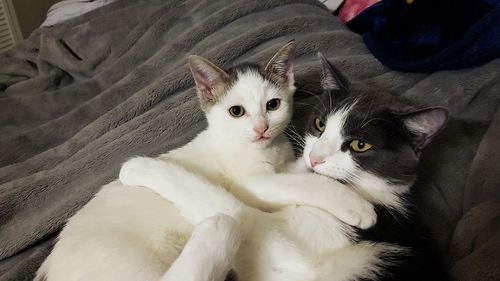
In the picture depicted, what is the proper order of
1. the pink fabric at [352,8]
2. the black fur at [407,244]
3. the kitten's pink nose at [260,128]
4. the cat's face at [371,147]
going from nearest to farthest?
the black fur at [407,244], the cat's face at [371,147], the kitten's pink nose at [260,128], the pink fabric at [352,8]

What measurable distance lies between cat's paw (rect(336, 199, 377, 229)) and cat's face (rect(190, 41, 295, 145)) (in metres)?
0.31

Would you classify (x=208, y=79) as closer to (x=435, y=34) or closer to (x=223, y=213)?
(x=223, y=213)

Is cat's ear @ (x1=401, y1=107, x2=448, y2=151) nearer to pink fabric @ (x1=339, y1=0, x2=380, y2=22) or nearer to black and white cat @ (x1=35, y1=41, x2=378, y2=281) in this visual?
black and white cat @ (x1=35, y1=41, x2=378, y2=281)

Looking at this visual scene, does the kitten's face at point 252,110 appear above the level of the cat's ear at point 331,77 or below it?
below

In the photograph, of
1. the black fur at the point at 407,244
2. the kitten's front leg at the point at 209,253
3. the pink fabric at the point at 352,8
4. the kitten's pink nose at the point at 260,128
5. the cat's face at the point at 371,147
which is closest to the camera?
the kitten's front leg at the point at 209,253

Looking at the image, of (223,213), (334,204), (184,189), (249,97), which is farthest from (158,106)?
(334,204)

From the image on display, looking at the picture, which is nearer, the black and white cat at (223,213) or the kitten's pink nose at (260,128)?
the black and white cat at (223,213)

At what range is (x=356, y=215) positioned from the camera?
2.76ft

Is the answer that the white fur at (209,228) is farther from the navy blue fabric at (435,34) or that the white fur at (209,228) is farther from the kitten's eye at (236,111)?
the navy blue fabric at (435,34)

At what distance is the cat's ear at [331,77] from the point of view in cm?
105

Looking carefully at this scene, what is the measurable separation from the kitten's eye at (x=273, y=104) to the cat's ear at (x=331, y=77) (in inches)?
5.7

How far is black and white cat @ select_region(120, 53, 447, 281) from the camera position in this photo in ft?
2.71

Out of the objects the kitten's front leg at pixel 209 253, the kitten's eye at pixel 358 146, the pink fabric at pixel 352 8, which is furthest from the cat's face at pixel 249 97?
the pink fabric at pixel 352 8

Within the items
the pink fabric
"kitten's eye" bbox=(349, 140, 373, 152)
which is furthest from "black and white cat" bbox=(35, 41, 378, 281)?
the pink fabric
